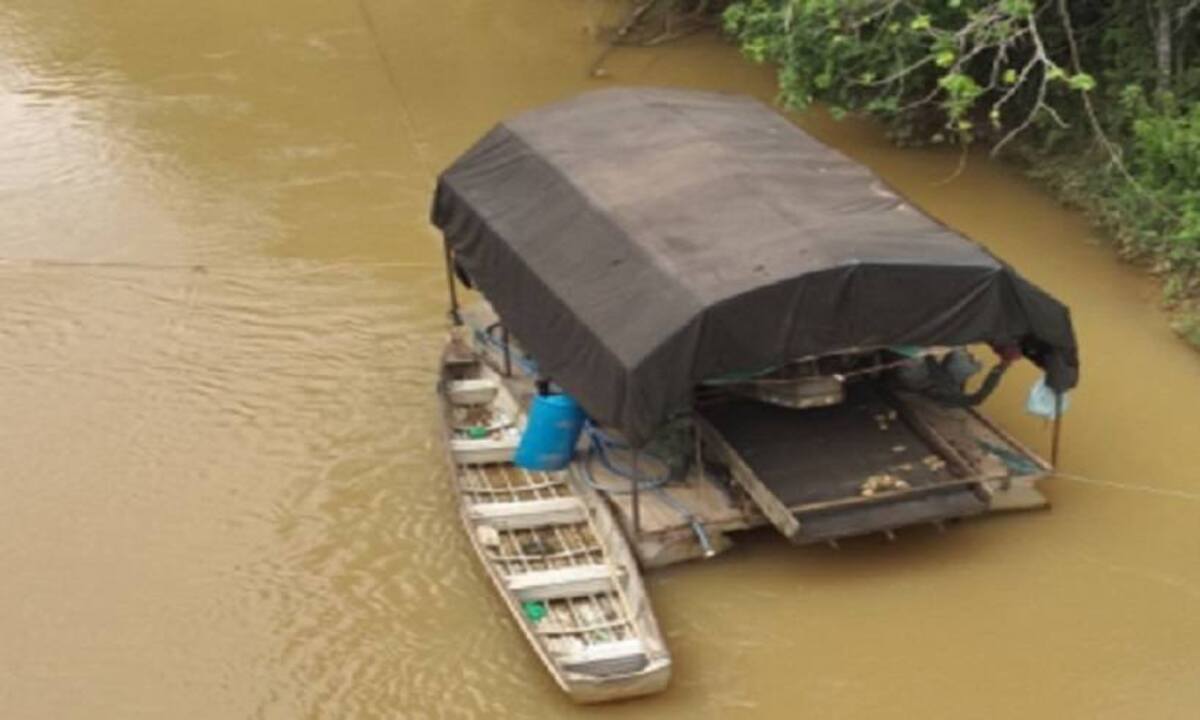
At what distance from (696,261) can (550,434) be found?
1.70m

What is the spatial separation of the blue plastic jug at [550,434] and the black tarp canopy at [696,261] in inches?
17.7

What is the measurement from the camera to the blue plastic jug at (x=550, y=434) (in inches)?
416

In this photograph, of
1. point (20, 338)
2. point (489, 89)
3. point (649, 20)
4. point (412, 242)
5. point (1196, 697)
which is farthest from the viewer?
point (649, 20)

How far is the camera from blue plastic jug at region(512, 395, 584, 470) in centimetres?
1055

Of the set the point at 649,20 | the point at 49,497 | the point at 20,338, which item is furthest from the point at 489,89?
the point at 49,497

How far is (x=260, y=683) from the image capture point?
9562 mm

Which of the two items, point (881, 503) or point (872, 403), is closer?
point (881, 503)

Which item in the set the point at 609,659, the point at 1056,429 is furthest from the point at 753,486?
the point at 1056,429

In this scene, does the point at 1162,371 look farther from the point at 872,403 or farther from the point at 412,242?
the point at 412,242

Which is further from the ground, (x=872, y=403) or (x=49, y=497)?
(x=872, y=403)

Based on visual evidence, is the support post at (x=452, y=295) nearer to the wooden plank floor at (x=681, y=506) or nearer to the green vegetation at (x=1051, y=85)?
the wooden plank floor at (x=681, y=506)

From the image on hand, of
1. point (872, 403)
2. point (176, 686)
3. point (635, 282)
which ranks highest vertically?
point (635, 282)

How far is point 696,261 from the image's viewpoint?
32.1 feet

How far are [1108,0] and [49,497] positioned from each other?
1092 centimetres
